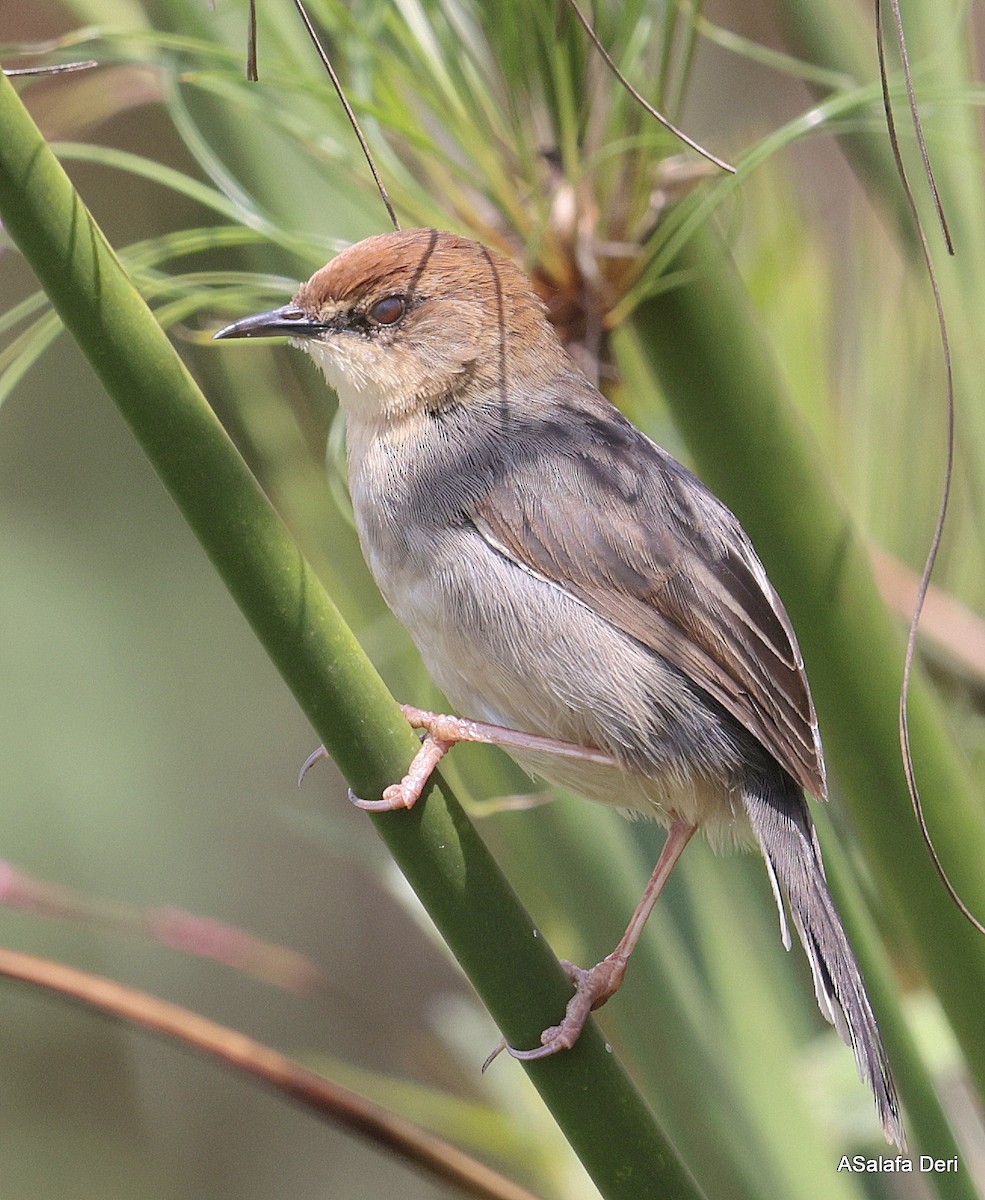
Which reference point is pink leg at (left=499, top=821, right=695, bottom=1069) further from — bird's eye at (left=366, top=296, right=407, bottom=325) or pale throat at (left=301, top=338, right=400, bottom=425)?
bird's eye at (left=366, top=296, right=407, bottom=325)

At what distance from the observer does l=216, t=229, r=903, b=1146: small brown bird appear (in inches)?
73.8

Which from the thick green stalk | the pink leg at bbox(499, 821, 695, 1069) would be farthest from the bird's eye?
the pink leg at bbox(499, 821, 695, 1069)

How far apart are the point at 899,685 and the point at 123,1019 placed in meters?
1.01

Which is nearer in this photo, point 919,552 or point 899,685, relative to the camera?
point 899,685

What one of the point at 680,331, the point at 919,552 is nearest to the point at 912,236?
the point at 919,552

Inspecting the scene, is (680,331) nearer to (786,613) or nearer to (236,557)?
(786,613)

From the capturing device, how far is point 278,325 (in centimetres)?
203

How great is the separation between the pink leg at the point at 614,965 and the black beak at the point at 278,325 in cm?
93

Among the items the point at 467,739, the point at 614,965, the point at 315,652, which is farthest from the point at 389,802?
the point at 614,965

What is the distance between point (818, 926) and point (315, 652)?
816 mm

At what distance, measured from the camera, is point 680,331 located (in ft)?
5.68

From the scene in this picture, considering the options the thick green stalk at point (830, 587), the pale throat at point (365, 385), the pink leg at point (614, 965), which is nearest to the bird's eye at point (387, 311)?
the pale throat at point (365, 385)

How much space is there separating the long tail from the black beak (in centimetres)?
95

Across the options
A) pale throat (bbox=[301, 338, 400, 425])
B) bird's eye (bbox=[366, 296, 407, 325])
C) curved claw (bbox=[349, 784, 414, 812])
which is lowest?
curved claw (bbox=[349, 784, 414, 812])
